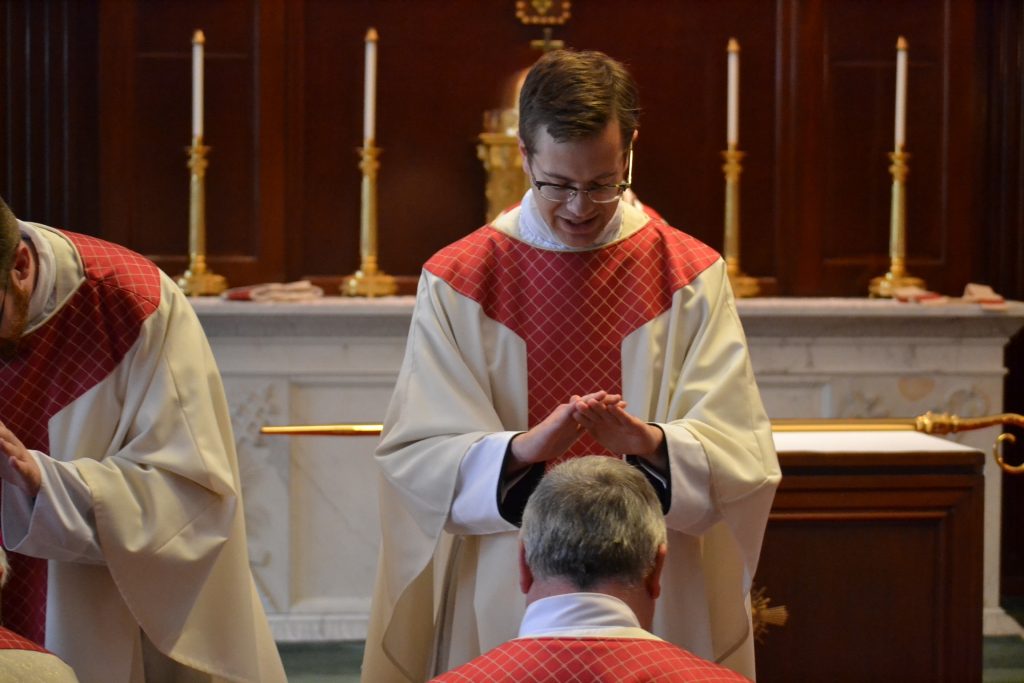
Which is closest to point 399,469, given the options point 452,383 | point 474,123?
point 452,383

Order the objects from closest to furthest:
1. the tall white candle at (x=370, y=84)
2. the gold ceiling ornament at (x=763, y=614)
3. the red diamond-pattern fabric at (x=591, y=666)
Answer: the red diamond-pattern fabric at (x=591, y=666) → the gold ceiling ornament at (x=763, y=614) → the tall white candle at (x=370, y=84)

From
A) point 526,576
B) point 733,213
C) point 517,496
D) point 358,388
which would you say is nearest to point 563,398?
point 517,496

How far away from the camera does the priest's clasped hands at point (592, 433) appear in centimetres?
248

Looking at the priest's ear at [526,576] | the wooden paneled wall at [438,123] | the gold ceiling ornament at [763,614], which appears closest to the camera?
the priest's ear at [526,576]

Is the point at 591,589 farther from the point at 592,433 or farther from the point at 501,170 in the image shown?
the point at 501,170

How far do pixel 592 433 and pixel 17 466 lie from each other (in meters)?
0.97

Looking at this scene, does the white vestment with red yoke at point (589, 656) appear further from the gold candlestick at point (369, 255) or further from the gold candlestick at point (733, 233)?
the gold candlestick at point (733, 233)

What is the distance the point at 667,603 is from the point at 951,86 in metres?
3.85

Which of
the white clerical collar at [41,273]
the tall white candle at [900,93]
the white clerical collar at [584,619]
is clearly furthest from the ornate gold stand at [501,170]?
the white clerical collar at [584,619]

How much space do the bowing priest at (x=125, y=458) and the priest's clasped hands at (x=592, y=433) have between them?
61 centimetres

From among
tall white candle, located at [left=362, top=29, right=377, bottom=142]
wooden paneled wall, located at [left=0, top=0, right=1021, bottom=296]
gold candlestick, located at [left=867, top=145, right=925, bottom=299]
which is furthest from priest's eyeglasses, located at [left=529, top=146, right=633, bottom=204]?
wooden paneled wall, located at [left=0, top=0, right=1021, bottom=296]

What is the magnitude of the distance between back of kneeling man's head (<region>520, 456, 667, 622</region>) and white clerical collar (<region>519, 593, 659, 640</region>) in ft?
0.07

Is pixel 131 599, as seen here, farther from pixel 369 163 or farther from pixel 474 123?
pixel 474 123

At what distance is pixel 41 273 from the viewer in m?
2.77
